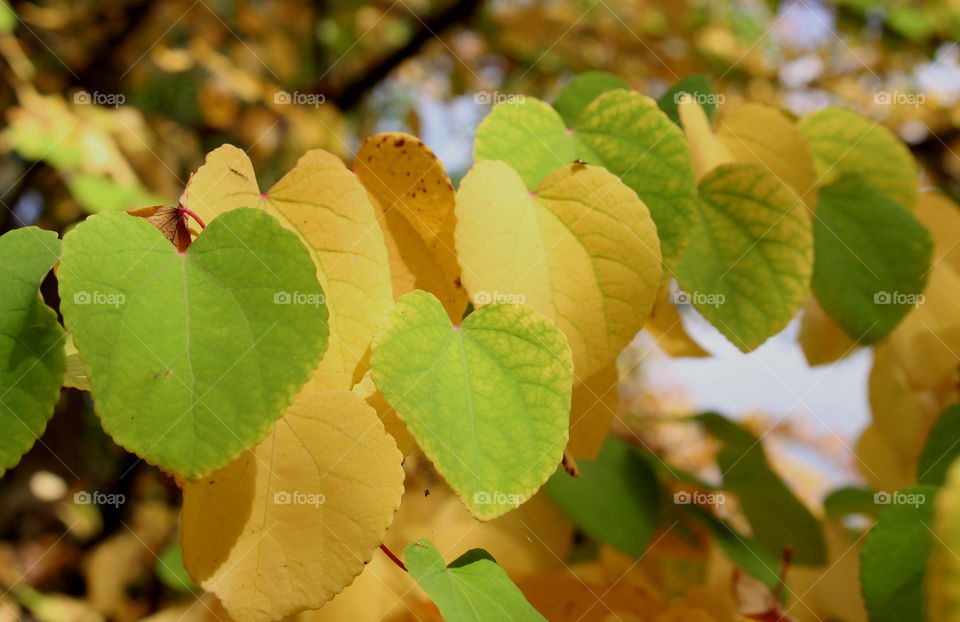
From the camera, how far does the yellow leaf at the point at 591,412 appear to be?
39cm

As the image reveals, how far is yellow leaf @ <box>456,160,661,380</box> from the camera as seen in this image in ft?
1.18

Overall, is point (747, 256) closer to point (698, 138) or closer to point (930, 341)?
point (698, 138)

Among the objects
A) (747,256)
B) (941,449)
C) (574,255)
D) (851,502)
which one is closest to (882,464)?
(851,502)

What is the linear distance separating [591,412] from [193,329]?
209mm

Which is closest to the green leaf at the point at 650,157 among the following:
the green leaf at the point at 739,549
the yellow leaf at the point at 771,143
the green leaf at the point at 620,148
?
the green leaf at the point at 620,148

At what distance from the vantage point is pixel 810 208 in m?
0.52

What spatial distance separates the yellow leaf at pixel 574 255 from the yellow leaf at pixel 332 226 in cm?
4

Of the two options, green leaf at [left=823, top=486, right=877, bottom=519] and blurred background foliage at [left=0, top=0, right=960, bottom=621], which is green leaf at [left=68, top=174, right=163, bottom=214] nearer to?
blurred background foliage at [left=0, top=0, right=960, bottom=621]

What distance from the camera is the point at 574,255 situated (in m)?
0.38

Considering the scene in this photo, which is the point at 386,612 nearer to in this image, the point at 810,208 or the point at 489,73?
the point at 810,208

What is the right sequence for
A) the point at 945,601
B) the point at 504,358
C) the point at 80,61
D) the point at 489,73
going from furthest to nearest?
the point at 489,73 → the point at 80,61 → the point at 504,358 → the point at 945,601

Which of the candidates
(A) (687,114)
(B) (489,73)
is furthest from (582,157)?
(B) (489,73)

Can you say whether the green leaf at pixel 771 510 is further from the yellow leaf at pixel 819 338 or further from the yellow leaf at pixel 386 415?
the yellow leaf at pixel 386 415

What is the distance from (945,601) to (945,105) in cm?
300
